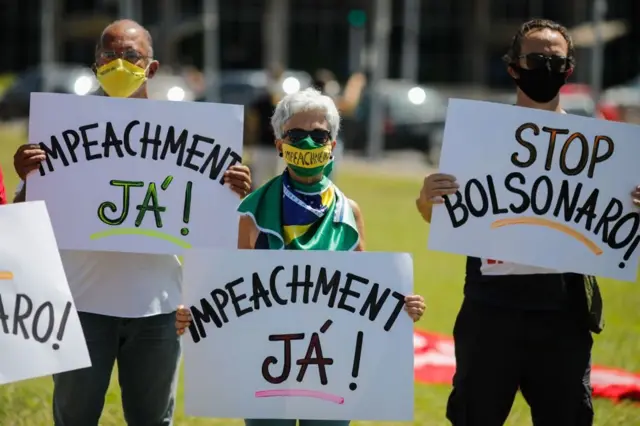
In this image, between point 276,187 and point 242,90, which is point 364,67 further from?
point 276,187

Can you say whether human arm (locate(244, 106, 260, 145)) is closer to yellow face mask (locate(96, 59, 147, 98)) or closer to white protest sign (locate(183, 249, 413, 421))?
yellow face mask (locate(96, 59, 147, 98))

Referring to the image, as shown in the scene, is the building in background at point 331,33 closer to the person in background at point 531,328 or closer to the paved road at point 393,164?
the paved road at point 393,164

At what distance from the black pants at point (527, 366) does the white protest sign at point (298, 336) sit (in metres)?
0.27

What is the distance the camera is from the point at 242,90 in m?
34.8

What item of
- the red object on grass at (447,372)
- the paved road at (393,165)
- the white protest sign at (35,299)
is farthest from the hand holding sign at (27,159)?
the paved road at (393,165)

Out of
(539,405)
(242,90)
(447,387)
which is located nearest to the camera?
(539,405)

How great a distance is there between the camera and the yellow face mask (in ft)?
15.2

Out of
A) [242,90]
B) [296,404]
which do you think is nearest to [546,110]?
[296,404]

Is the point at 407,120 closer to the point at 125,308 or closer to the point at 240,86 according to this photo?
the point at 240,86

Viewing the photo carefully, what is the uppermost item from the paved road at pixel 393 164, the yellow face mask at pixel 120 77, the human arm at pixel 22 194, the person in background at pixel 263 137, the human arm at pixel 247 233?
the yellow face mask at pixel 120 77

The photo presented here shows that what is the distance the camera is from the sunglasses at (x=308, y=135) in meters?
4.40

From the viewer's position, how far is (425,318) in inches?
395

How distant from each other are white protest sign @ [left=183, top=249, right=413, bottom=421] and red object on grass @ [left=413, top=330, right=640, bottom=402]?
2249mm

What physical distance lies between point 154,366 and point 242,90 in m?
30.5
